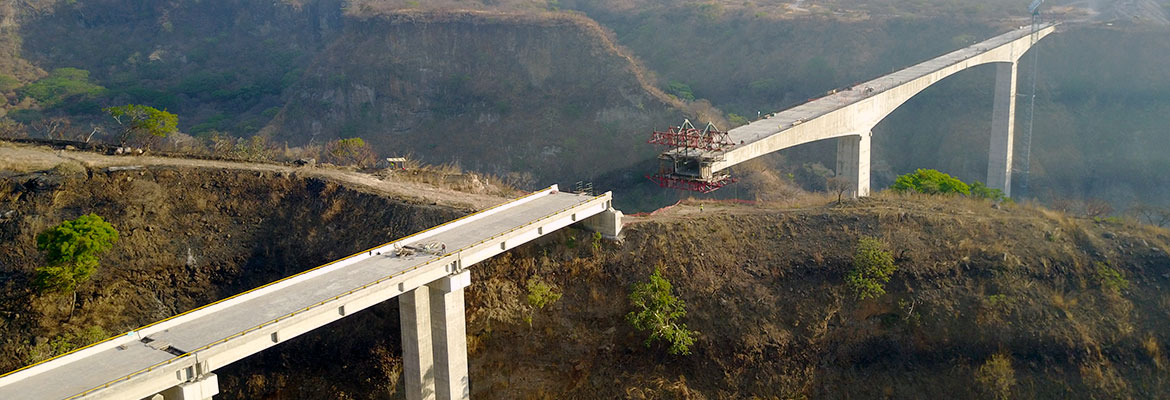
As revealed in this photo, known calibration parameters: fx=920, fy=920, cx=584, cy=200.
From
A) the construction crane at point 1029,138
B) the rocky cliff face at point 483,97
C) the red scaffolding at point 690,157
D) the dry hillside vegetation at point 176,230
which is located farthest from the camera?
the rocky cliff face at point 483,97

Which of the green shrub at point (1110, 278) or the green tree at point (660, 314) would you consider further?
the green shrub at point (1110, 278)

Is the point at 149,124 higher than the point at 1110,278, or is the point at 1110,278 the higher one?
the point at 149,124

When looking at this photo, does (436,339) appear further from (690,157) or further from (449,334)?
(690,157)

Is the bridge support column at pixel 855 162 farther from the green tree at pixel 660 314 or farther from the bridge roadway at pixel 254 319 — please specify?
the bridge roadway at pixel 254 319

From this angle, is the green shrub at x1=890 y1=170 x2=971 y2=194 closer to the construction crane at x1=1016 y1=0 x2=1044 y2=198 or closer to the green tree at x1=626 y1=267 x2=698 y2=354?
the green tree at x1=626 y1=267 x2=698 y2=354

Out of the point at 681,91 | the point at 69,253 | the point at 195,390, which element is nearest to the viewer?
the point at 195,390

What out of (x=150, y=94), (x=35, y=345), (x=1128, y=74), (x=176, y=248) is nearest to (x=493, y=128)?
(x=150, y=94)

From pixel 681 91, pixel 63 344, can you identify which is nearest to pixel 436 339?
pixel 63 344

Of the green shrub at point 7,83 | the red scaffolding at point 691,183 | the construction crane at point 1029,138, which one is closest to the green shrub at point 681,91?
the construction crane at point 1029,138
